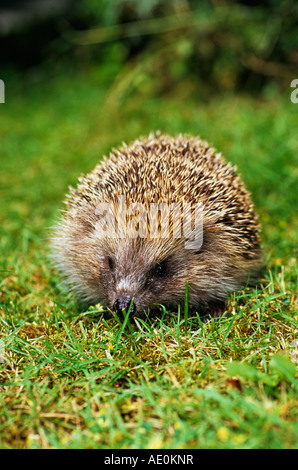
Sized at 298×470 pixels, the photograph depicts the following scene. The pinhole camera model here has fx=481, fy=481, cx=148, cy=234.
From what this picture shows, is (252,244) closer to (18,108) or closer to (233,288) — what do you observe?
(233,288)

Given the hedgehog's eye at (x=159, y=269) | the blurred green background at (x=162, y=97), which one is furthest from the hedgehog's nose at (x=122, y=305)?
the blurred green background at (x=162, y=97)

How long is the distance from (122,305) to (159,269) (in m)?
0.37

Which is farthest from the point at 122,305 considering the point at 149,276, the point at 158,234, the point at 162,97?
the point at 162,97

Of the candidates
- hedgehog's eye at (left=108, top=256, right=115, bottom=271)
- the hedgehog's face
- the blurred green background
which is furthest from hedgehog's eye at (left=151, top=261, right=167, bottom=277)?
the blurred green background

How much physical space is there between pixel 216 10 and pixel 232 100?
1.20 meters

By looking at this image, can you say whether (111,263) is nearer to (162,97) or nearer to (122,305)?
(122,305)

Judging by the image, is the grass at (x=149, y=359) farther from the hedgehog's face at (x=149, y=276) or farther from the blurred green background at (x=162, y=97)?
the blurred green background at (x=162, y=97)

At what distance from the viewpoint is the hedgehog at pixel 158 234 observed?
2738mm

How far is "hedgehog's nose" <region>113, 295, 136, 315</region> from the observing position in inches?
101

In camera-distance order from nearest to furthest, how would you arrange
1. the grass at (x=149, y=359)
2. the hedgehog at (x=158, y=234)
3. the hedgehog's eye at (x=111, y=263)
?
the grass at (x=149, y=359) < the hedgehog at (x=158, y=234) < the hedgehog's eye at (x=111, y=263)

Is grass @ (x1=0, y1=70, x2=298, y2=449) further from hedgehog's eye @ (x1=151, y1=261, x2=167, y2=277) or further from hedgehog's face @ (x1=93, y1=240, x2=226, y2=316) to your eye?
hedgehog's eye @ (x1=151, y1=261, x2=167, y2=277)

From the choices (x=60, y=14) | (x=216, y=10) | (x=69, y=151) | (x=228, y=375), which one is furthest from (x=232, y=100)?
(x=228, y=375)

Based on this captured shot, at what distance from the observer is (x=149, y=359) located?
246 cm
